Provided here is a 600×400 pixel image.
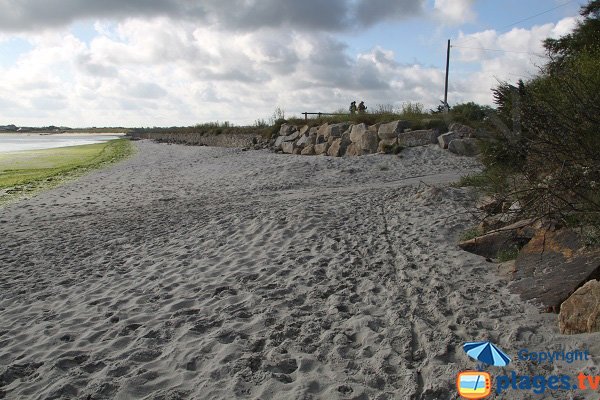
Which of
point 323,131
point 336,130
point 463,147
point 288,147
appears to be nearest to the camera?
point 463,147

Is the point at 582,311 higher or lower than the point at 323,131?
lower

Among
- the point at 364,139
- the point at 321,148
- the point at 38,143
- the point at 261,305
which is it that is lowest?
the point at 261,305

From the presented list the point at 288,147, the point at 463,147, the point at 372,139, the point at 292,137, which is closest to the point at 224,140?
the point at 292,137

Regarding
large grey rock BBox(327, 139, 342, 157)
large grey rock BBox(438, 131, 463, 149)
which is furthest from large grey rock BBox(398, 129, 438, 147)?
large grey rock BBox(327, 139, 342, 157)

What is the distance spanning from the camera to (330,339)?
430 centimetres

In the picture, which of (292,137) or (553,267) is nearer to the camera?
(553,267)

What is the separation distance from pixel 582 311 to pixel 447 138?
14.7 m

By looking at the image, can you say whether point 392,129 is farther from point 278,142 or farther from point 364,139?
point 278,142

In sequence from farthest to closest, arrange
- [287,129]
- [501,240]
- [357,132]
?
1. [287,129]
2. [357,132]
3. [501,240]

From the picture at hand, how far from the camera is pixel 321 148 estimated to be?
21.4 metres

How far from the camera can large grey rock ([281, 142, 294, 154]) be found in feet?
76.3

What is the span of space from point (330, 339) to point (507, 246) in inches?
123

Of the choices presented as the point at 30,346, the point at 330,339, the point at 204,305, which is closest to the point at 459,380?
the point at 330,339

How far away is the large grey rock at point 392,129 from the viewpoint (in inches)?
A: 759
